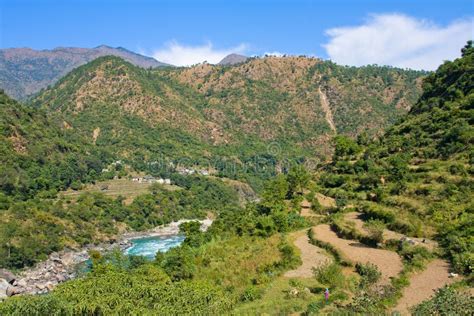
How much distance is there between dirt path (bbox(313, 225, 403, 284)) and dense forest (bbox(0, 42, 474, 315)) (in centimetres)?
51

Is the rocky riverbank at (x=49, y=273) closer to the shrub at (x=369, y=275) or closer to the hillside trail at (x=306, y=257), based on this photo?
the hillside trail at (x=306, y=257)

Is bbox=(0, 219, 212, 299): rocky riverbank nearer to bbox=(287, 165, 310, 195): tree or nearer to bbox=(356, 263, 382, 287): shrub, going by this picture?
bbox=(287, 165, 310, 195): tree

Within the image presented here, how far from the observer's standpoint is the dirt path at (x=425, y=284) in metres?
22.3

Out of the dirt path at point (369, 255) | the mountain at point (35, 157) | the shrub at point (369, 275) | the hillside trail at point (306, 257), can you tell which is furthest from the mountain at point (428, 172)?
the mountain at point (35, 157)

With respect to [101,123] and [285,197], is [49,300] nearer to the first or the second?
[285,197]

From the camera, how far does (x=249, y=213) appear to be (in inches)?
2234

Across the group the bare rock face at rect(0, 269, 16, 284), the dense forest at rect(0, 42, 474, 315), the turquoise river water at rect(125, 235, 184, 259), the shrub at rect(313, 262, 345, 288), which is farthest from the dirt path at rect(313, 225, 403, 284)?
the turquoise river water at rect(125, 235, 184, 259)

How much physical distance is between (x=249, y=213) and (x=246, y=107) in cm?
14046

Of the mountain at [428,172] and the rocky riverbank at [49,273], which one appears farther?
the rocky riverbank at [49,273]

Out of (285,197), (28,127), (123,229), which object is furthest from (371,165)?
(28,127)

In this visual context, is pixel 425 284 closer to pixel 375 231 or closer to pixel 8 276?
pixel 375 231

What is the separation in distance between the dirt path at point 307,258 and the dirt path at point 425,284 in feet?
22.7

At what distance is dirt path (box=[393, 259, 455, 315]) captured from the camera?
22344mm

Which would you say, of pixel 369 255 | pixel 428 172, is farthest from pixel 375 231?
pixel 428 172
